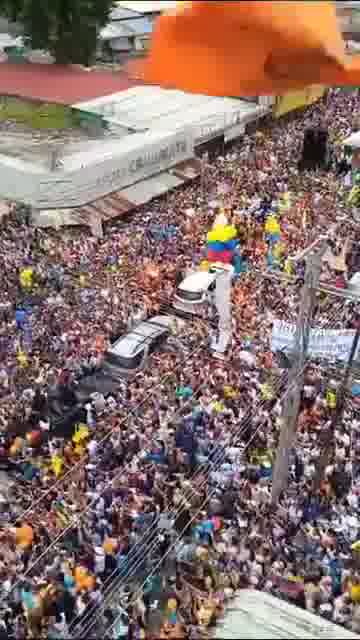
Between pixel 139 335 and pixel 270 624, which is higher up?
pixel 270 624

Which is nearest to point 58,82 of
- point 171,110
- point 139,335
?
point 171,110

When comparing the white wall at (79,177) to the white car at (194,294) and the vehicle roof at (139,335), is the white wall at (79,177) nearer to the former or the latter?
the white car at (194,294)

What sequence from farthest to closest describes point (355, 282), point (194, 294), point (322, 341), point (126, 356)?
point (194, 294)
point (355, 282)
point (126, 356)
point (322, 341)

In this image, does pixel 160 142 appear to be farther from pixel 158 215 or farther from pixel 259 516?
pixel 259 516

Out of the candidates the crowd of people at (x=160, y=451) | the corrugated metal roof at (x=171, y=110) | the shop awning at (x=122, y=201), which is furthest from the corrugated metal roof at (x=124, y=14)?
the crowd of people at (x=160, y=451)

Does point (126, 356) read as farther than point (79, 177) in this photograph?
No

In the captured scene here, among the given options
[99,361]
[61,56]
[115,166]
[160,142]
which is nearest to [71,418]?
[99,361]

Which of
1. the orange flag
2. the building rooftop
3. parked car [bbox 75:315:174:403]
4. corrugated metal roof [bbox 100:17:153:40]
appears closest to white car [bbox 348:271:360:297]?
parked car [bbox 75:315:174:403]

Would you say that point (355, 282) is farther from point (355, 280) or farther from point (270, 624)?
point (270, 624)
